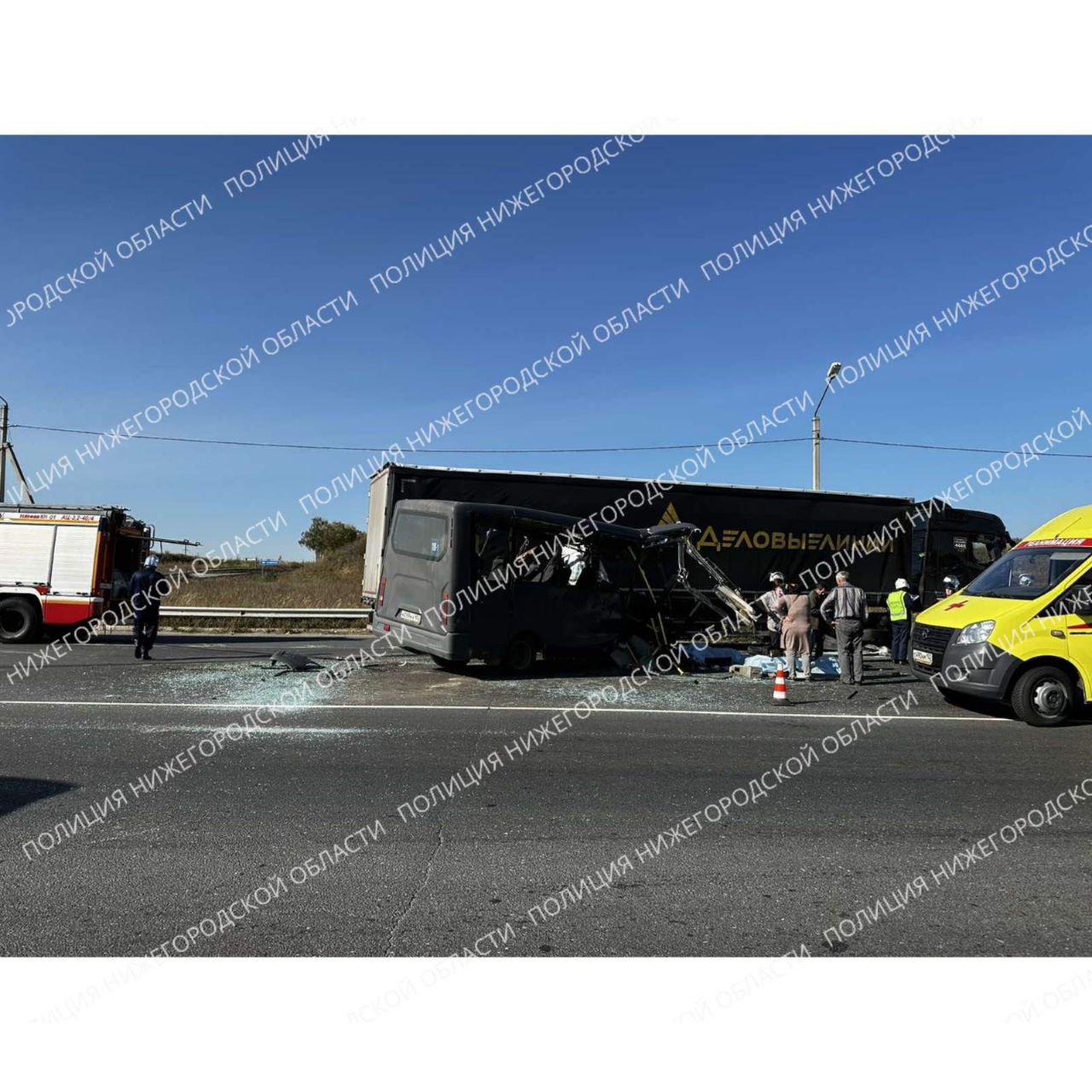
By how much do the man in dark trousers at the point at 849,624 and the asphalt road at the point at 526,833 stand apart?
2.67m

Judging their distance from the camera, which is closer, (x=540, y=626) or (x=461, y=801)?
(x=461, y=801)

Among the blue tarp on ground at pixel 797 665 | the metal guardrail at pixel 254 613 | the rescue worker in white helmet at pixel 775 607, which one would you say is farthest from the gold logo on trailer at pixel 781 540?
the metal guardrail at pixel 254 613

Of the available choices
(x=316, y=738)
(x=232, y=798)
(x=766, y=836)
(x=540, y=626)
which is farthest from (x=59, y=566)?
(x=766, y=836)

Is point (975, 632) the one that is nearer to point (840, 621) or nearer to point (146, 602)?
point (840, 621)

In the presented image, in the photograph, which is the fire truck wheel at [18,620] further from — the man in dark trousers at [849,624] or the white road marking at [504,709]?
the man in dark trousers at [849,624]

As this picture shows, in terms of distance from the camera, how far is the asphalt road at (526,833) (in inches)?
153

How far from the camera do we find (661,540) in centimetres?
1428

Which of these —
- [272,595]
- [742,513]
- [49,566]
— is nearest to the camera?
[49,566]

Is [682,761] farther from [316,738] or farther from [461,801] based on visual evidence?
[316,738]

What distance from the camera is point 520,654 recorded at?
1271cm

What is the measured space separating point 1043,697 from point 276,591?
74.6ft

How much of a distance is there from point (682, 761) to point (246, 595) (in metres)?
21.0

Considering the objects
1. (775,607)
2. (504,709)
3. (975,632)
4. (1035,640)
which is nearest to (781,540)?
(775,607)

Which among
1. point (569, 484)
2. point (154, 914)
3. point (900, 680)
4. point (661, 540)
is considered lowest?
point (154, 914)
